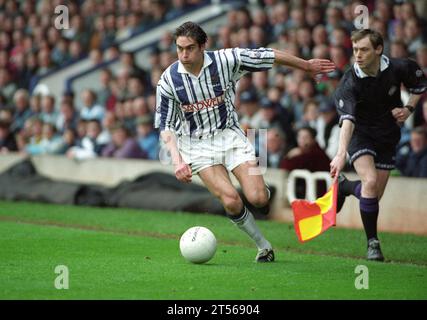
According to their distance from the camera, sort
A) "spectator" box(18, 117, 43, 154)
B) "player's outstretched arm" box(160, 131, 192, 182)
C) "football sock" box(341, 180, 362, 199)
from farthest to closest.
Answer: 1. "spectator" box(18, 117, 43, 154)
2. "football sock" box(341, 180, 362, 199)
3. "player's outstretched arm" box(160, 131, 192, 182)

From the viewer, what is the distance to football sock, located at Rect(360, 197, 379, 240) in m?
10.1

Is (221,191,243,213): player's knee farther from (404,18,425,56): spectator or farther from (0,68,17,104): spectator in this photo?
(0,68,17,104): spectator

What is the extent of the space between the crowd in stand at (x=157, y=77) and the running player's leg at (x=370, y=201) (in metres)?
3.37

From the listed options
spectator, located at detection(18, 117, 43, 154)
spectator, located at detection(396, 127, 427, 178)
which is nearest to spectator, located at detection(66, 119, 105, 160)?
spectator, located at detection(18, 117, 43, 154)

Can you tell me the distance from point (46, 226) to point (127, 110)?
18.7 ft

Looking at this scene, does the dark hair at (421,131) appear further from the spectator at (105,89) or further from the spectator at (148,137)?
the spectator at (105,89)

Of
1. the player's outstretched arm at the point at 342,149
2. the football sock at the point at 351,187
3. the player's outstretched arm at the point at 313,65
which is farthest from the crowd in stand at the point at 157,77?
the player's outstretched arm at the point at 313,65

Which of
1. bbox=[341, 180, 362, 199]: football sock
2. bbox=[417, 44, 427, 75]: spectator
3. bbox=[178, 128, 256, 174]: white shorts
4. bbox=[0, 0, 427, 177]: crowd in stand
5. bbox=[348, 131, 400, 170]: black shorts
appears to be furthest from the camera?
bbox=[0, 0, 427, 177]: crowd in stand

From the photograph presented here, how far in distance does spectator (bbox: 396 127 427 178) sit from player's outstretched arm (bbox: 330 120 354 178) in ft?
12.0

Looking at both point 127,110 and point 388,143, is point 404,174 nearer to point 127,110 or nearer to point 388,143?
point 388,143

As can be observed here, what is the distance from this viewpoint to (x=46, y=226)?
13.0 meters

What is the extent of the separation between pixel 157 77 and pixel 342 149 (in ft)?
29.8

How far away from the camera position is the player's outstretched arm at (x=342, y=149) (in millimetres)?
9242

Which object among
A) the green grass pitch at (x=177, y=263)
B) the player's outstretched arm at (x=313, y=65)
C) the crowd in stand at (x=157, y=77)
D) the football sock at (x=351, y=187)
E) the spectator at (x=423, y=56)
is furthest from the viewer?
the crowd in stand at (x=157, y=77)
